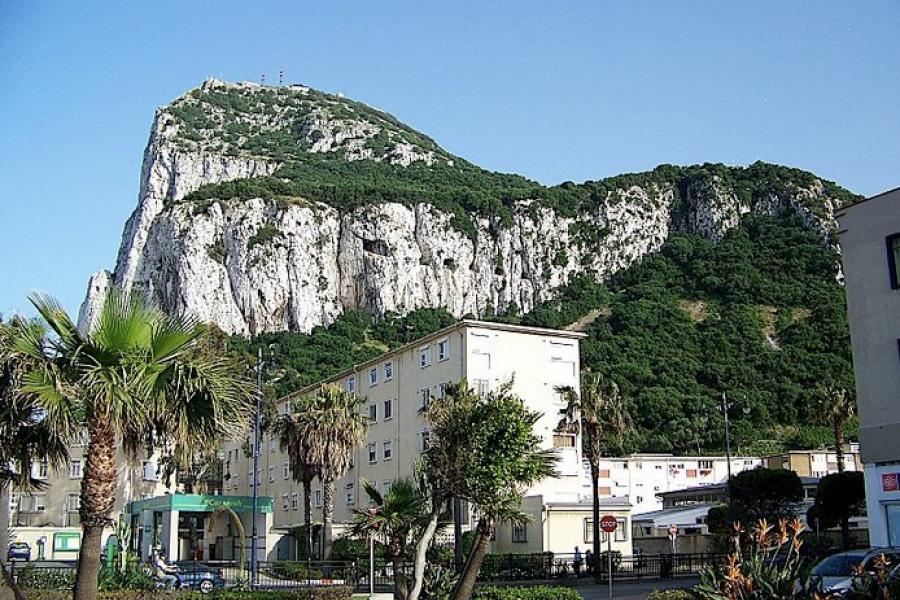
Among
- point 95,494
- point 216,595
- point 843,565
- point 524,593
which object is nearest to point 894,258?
point 843,565

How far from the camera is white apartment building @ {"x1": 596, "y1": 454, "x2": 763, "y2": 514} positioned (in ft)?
300

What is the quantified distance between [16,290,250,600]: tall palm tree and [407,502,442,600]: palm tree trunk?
18.3 feet

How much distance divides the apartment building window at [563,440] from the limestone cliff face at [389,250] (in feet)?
330

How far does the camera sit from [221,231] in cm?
15950

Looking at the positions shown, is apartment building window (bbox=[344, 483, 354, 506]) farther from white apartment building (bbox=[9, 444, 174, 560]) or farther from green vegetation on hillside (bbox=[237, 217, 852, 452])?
green vegetation on hillside (bbox=[237, 217, 852, 452])

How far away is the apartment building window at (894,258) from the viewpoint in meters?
31.9

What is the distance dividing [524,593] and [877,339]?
15.6m

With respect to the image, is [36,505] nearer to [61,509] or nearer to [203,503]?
[61,509]

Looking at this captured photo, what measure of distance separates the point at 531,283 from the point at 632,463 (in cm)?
7925

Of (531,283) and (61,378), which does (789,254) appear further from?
(61,378)

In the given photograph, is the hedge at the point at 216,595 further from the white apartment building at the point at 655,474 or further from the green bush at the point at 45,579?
the white apartment building at the point at 655,474

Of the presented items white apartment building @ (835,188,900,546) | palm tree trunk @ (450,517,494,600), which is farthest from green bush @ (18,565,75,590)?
white apartment building @ (835,188,900,546)

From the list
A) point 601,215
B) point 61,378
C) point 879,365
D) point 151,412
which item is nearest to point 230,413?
point 151,412

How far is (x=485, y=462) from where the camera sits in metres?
20.9
